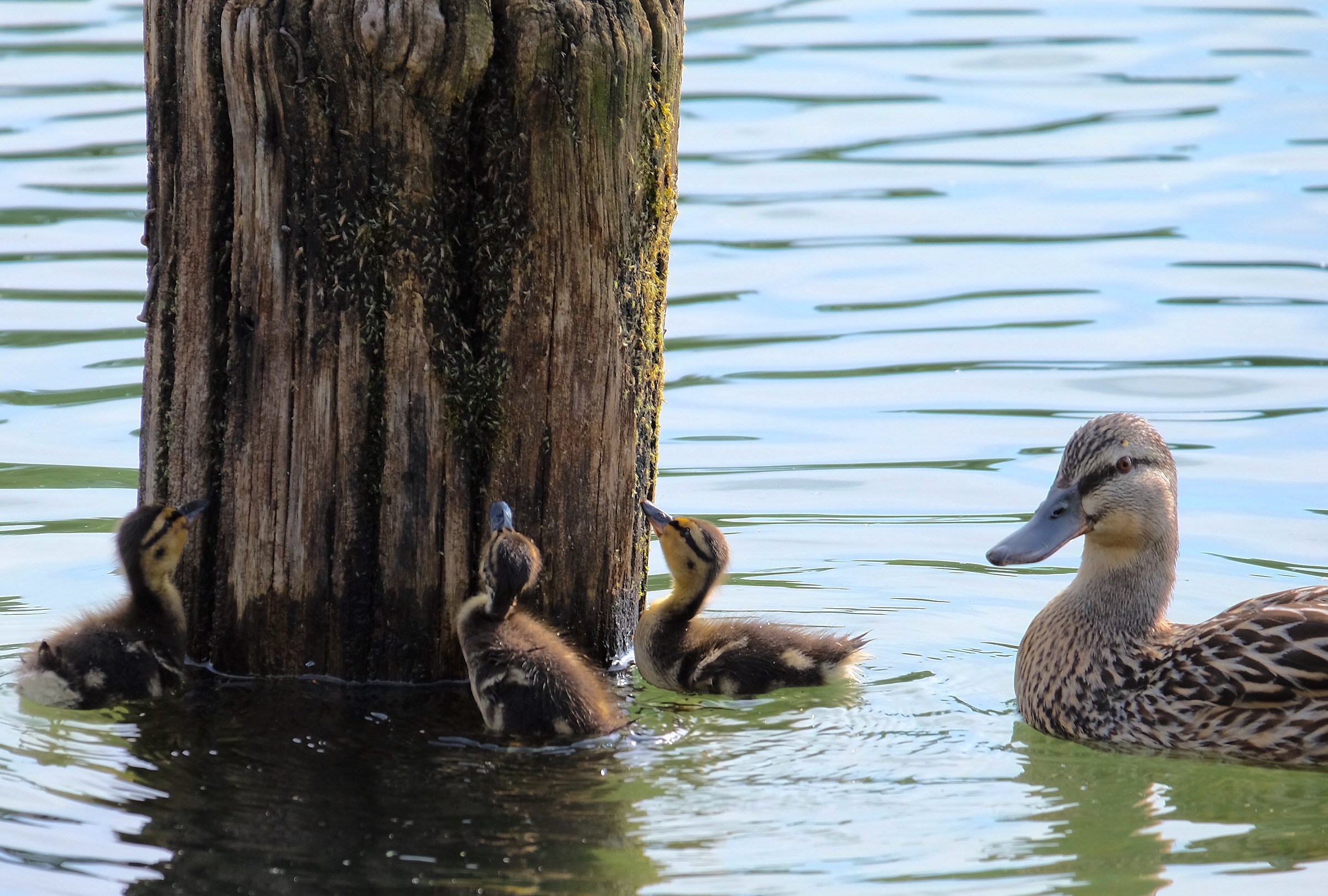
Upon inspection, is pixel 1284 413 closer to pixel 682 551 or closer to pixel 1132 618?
pixel 1132 618

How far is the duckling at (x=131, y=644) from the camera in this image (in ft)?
17.6

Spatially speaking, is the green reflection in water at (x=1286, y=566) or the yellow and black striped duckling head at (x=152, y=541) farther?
the green reflection in water at (x=1286, y=566)

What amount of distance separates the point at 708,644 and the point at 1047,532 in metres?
1.07

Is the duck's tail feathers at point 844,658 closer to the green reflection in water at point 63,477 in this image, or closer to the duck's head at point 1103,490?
the duck's head at point 1103,490

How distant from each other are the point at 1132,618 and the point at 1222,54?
42.8 feet

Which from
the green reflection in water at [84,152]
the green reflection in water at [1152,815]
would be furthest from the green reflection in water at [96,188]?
the green reflection in water at [1152,815]

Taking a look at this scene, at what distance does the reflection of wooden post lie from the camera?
5172 millimetres

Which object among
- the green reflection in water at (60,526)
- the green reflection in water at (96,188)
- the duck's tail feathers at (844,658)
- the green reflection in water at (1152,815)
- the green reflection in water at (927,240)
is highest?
the green reflection in water at (96,188)

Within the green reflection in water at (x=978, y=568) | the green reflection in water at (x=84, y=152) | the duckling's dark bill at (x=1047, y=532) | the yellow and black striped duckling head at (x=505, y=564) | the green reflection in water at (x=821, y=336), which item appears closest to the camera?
the yellow and black striped duckling head at (x=505, y=564)

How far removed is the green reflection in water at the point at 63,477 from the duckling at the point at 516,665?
3301mm

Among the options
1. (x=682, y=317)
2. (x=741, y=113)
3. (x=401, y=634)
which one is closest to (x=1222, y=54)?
(x=741, y=113)

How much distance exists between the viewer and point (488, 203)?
5.31 m

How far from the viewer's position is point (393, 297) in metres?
5.29

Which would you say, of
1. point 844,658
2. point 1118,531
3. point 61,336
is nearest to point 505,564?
point 844,658
